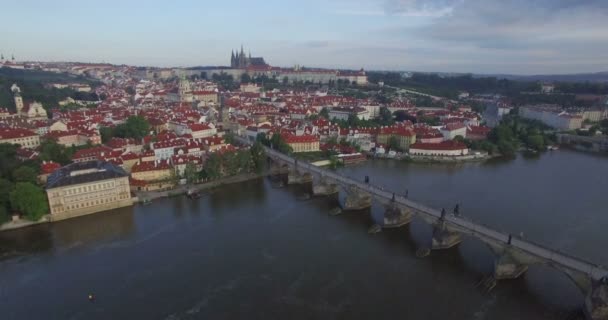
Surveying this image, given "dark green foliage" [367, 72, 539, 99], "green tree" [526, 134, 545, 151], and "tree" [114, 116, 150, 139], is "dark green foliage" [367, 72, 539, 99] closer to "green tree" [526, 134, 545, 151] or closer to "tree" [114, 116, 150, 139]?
"green tree" [526, 134, 545, 151]

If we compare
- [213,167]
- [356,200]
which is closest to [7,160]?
[213,167]

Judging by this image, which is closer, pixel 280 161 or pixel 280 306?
pixel 280 306

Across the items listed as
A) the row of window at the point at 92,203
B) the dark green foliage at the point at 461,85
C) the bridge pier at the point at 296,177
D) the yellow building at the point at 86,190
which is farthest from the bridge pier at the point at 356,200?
the dark green foliage at the point at 461,85

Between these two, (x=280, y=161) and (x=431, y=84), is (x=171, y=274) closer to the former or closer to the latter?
(x=280, y=161)

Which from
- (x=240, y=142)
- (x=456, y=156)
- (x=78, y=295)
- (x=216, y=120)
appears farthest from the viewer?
(x=216, y=120)

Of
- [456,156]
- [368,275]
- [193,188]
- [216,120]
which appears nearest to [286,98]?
[216,120]

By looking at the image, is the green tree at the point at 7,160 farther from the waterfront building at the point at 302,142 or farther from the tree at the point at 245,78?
the tree at the point at 245,78

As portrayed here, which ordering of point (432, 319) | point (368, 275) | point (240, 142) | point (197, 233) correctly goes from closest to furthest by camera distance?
point (432, 319) < point (368, 275) < point (197, 233) < point (240, 142)
